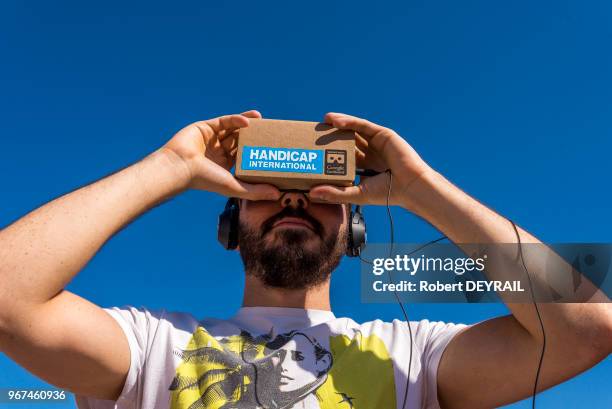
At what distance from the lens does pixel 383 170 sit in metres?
1.97

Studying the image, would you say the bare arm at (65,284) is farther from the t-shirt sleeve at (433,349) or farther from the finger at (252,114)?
the t-shirt sleeve at (433,349)

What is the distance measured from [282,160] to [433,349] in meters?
0.92

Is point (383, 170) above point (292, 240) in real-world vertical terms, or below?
above

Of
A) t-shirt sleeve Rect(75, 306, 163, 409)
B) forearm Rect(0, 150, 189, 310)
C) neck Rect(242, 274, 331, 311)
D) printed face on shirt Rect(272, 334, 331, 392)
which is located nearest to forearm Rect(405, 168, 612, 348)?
neck Rect(242, 274, 331, 311)

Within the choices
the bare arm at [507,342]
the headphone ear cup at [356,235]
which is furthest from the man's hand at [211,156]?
the bare arm at [507,342]

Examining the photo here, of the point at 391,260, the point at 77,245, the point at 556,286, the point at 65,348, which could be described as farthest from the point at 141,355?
the point at 556,286

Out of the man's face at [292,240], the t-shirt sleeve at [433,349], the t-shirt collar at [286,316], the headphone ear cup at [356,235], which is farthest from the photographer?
the headphone ear cup at [356,235]

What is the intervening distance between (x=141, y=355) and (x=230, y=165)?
87 centimetres

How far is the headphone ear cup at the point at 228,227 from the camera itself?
2.05 m

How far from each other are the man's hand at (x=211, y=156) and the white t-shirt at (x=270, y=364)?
1.69 feet

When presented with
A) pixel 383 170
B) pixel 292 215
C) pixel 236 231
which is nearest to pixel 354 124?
pixel 383 170

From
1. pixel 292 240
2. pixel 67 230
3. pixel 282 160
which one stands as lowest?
pixel 67 230

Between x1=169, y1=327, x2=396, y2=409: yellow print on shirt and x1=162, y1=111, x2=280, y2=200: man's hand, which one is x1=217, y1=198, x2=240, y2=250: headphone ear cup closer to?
x1=162, y1=111, x2=280, y2=200: man's hand

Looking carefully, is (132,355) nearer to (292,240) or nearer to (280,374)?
(280,374)
